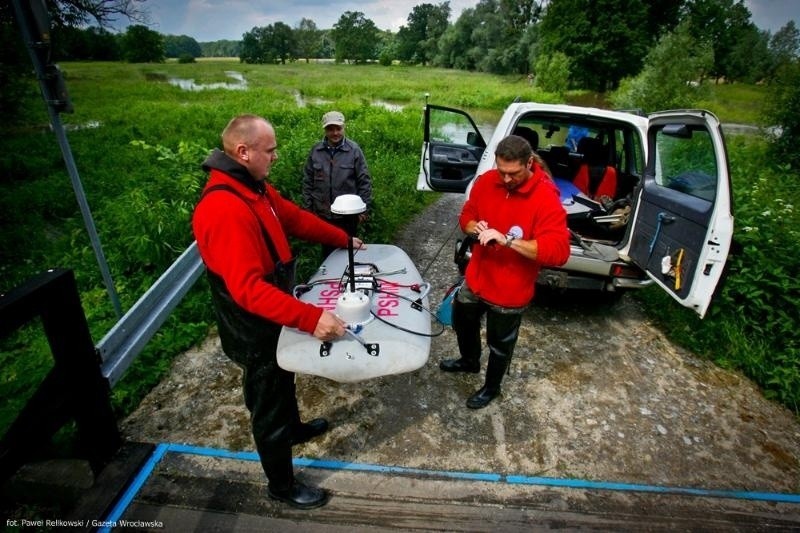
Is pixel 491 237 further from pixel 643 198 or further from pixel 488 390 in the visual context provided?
pixel 643 198

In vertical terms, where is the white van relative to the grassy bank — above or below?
above

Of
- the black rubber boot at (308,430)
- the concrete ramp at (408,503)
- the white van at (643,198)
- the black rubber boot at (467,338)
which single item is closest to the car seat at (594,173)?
the white van at (643,198)

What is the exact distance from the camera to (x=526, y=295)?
2660 mm

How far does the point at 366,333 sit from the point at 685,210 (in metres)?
2.72

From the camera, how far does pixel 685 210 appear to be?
3111 millimetres

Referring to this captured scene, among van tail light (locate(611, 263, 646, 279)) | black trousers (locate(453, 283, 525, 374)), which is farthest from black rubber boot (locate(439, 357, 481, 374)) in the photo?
van tail light (locate(611, 263, 646, 279))

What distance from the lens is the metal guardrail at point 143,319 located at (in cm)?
246

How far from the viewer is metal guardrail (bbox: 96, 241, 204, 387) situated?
2.46 m

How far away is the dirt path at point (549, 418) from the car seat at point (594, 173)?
6.50 ft

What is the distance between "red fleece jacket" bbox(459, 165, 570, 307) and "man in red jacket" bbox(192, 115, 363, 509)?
1.24 metres

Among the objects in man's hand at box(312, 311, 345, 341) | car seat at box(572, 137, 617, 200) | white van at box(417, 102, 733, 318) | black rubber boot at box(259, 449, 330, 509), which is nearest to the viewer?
man's hand at box(312, 311, 345, 341)

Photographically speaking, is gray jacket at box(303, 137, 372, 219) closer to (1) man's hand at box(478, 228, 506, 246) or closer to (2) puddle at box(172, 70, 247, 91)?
(1) man's hand at box(478, 228, 506, 246)

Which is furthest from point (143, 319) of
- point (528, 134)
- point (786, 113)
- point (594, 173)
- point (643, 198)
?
point (786, 113)

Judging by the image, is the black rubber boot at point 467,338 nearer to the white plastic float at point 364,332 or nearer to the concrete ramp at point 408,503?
the white plastic float at point 364,332
